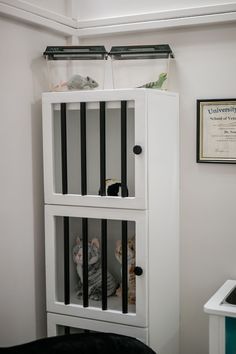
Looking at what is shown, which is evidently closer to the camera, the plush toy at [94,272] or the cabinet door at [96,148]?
the cabinet door at [96,148]

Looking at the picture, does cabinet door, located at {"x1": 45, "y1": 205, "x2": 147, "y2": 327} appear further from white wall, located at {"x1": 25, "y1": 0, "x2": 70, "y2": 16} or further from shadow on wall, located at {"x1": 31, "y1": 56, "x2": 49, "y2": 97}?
white wall, located at {"x1": 25, "y1": 0, "x2": 70, "y2": 16}

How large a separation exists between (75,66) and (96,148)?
530 mm

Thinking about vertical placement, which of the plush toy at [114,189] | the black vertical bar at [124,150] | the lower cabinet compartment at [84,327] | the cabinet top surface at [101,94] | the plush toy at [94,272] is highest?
the cabinet top surface at [101,94]

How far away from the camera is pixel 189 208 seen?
247cm

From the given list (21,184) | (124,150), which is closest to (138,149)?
(124,150)

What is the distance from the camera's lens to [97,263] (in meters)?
2.34

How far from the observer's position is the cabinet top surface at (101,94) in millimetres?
2141

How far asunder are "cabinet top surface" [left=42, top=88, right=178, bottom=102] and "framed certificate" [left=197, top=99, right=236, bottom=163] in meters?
0.18

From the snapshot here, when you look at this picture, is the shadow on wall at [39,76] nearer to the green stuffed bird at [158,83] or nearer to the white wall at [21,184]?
the white wall at [21,184]

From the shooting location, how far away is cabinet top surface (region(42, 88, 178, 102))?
2.14m

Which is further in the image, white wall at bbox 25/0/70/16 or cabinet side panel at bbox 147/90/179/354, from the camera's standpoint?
white wall at bbox 25/0/70/16

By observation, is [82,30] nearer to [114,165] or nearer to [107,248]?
[114,165]


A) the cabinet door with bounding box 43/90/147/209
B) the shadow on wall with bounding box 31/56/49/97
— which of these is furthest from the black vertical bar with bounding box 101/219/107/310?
the shadow on wall with bounding box 31/56/49/97

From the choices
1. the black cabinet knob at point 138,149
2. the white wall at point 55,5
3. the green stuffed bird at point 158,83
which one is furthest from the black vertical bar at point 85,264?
the white wall at point 55,5
